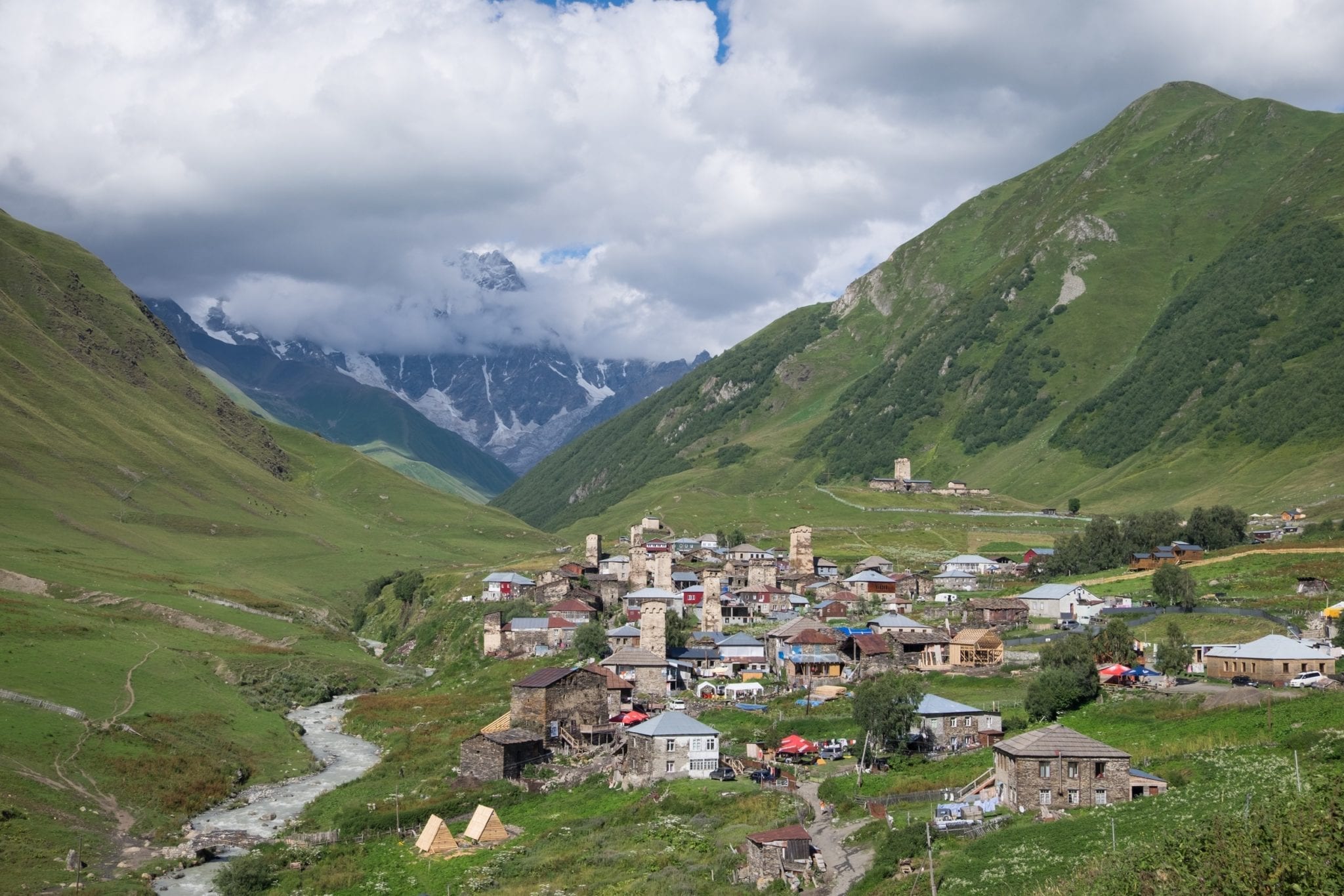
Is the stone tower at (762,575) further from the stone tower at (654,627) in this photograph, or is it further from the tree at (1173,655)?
the tree at (1173,655)

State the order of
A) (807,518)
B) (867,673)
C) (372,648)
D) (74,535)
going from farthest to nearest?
(807,518), (74,535), (372,648), (867,673)

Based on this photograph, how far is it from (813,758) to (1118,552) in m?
66.8

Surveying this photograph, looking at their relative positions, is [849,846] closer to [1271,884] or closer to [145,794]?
[1271,884]

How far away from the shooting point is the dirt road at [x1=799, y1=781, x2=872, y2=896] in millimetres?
46688

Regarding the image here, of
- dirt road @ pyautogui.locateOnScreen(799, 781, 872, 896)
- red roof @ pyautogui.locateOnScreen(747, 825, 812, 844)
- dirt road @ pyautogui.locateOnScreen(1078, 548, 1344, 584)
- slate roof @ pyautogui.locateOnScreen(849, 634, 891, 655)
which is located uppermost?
dirt road @ pyautogui.locateOnScreen(1078, 548, 1344, 584)

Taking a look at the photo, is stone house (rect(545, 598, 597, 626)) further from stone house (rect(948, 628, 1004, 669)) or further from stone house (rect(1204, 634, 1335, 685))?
stone house (rect(1204, 634, 1335, 685))

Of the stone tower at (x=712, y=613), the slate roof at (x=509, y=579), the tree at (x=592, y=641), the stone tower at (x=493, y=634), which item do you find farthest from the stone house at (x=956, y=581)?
the slate roof at (x=509, y=579)

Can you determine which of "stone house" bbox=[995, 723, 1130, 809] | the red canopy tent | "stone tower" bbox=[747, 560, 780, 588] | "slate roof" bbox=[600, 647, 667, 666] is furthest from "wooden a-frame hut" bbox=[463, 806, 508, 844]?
"stone tower" bbox=[747, 560, 780, 588]

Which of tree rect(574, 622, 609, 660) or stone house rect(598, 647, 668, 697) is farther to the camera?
tree rect(574, 622, 609, 660)

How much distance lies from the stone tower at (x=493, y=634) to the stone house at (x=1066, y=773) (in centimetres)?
7276

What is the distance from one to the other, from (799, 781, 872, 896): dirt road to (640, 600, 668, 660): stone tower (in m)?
39.3

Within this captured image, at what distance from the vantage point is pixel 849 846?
5025 centimetres

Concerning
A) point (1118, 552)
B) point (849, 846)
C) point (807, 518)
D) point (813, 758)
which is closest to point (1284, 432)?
point (807, 518)

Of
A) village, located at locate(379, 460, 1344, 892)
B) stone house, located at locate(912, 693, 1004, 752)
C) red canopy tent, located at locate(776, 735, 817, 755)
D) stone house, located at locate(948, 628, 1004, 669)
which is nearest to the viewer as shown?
village, located at locate(379, 460, 1344, 892)
